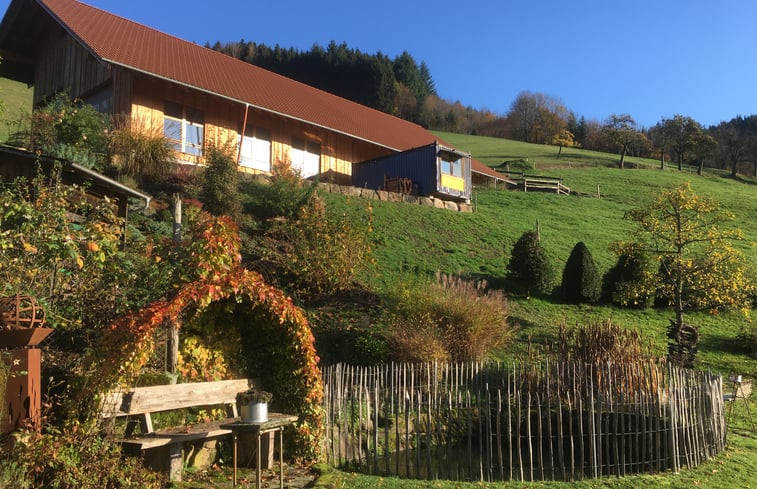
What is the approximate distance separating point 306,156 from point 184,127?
5666 millimetres

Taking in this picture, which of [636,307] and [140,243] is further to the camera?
[636,307]

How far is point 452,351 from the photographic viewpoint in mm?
10836

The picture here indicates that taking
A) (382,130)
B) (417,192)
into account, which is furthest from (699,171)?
(417,192)

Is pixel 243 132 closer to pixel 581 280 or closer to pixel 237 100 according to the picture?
pixel 237 100

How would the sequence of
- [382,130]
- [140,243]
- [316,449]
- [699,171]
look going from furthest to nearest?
[699,171] → [382,130] → [140,243] → [316,449]

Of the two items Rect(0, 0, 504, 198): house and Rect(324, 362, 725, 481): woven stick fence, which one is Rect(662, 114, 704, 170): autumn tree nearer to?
Rect(0, 0, 504, 198): house

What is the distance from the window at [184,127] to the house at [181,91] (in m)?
0.04

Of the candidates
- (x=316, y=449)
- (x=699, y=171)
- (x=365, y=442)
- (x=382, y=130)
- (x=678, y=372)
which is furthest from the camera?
(x=699, y=171)

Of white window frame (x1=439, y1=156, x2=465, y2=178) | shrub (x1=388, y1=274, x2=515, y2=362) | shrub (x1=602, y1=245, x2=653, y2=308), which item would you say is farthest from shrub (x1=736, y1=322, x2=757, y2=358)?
white window frame (x1=439, y1=156, x2=465, y2=178)

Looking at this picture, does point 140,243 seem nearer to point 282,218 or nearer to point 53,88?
point 282,218

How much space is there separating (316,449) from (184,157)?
52.0 ft

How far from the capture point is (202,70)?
23109 millimetres

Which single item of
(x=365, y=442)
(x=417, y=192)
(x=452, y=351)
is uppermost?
(x=417, y=192)

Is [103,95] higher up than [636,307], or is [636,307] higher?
[103,95]
